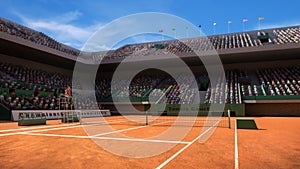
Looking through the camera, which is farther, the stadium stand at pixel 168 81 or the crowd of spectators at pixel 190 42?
the crowd of spectators at pixel 190 42

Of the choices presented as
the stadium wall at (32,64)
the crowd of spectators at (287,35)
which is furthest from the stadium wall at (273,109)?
the stadium wall at (32,64)

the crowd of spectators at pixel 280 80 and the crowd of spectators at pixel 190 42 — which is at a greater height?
the crowd of spectators at pixel 190 42

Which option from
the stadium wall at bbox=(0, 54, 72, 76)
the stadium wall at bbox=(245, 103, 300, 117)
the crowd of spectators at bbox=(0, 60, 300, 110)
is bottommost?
the stadium wall at bbox=(245, 103, 300, 117)

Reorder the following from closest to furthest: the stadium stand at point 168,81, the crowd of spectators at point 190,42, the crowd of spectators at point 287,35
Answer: the stadium stand at point 168,81
the crowd of spectators at point 287,35
the crowd of spectators at point 190,42

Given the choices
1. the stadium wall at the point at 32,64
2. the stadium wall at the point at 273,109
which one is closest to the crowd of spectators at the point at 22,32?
the stadium wall at the point at 32,64

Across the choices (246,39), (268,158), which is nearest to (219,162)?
(268,158)

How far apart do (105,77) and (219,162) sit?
43527 mm

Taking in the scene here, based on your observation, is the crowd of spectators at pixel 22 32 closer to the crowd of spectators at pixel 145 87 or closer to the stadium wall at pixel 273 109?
the crowd of spectators at pixel 145 87

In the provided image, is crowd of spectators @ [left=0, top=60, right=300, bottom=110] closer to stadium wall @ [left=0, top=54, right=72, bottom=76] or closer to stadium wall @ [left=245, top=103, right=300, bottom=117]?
stadium wall @ [left=0, top=54, right=72, bottom=76]

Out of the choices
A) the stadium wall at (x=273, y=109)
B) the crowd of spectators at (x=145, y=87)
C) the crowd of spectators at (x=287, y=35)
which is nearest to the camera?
the crowd of spectators at (x=145, y=87)

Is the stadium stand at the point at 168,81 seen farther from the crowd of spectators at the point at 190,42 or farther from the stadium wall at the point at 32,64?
the stadium wall at the point at 32,64

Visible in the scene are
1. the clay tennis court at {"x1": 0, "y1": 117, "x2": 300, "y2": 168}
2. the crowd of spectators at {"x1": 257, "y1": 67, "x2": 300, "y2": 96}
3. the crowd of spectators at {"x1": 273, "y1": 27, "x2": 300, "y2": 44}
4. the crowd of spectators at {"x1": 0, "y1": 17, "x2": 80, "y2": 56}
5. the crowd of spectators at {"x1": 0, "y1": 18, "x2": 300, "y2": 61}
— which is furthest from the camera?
the crowd of spectators at {"x1": 0, "y1": 18, "x2": 300, "y2": 61}

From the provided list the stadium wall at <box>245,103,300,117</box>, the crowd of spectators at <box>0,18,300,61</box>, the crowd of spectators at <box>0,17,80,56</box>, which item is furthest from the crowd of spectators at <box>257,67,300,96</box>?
the crowd of spectators at <box>0,17,80,56</box>

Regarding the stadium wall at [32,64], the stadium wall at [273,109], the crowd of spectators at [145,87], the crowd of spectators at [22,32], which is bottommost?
the stadium wall at [273,109]
